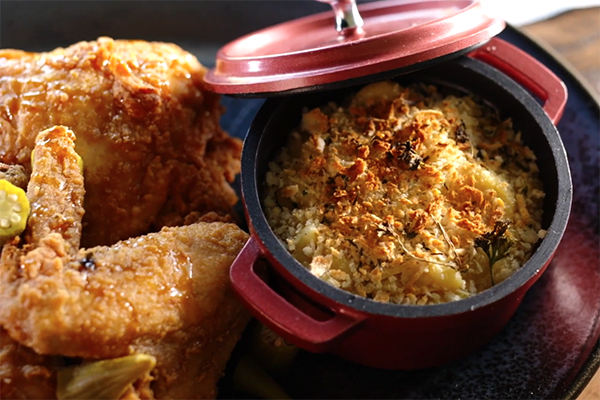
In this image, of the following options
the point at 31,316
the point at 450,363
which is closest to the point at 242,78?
the point at 31,316

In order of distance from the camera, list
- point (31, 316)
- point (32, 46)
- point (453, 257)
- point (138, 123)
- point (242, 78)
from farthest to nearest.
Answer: point (32, 46) < point (138, 123) < point (242, 78) < point (453, 257) < point (31, 316)

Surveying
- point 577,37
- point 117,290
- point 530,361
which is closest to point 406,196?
point 530,361

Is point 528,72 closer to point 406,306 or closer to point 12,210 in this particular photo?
point 406,306

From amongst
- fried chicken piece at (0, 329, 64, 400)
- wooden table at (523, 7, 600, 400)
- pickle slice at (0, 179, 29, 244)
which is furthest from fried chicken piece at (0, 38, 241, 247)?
wooden table at (523, 7, 600, 400)

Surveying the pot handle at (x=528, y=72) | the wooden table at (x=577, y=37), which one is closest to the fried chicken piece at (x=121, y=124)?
the pot handle at (x=528, y=72)

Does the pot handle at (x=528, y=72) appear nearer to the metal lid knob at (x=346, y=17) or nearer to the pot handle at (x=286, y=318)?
the metal lid knob at (x=346, y=17)

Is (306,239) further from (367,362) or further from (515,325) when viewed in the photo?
(515,325)

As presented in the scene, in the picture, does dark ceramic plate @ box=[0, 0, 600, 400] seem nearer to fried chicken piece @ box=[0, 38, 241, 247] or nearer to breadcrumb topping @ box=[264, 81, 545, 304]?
breadcrumb topping @ box=[264, 81, 545, 304]
